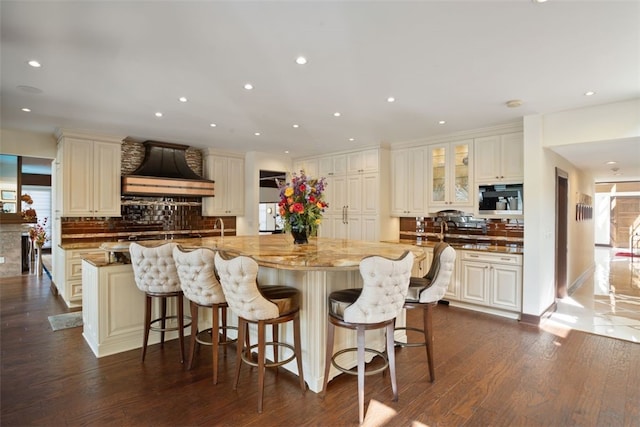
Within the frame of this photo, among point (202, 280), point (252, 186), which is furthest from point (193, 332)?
point (252, 186)

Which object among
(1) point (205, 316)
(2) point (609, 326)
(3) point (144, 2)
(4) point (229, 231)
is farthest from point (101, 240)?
(2) point (609, 326)

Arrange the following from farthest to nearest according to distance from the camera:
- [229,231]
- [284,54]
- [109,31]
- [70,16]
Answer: [229,231] < [284,54] < [109,31] < [70,16]

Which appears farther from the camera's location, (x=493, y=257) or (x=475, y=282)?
(x=475, y=282)

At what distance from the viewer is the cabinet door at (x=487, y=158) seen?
4684 millimetres

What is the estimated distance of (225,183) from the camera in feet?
21.5

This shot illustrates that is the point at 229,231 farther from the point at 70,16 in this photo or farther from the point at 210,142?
the point at 70,16

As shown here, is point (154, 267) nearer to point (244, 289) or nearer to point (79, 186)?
point (244, 289)

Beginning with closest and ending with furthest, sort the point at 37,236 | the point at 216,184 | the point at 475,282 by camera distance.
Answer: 1. the point at 475,282
2. the point at 216,184
3. the point at 37,236

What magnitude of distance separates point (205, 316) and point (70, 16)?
296 centimetres

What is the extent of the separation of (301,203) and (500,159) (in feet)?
10.2

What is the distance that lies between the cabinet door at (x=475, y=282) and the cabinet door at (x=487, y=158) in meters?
1.23

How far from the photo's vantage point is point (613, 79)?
301 centimetres

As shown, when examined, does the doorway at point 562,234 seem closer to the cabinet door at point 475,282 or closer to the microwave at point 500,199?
the microwave at point 500,199

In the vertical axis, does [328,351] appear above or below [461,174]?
below
